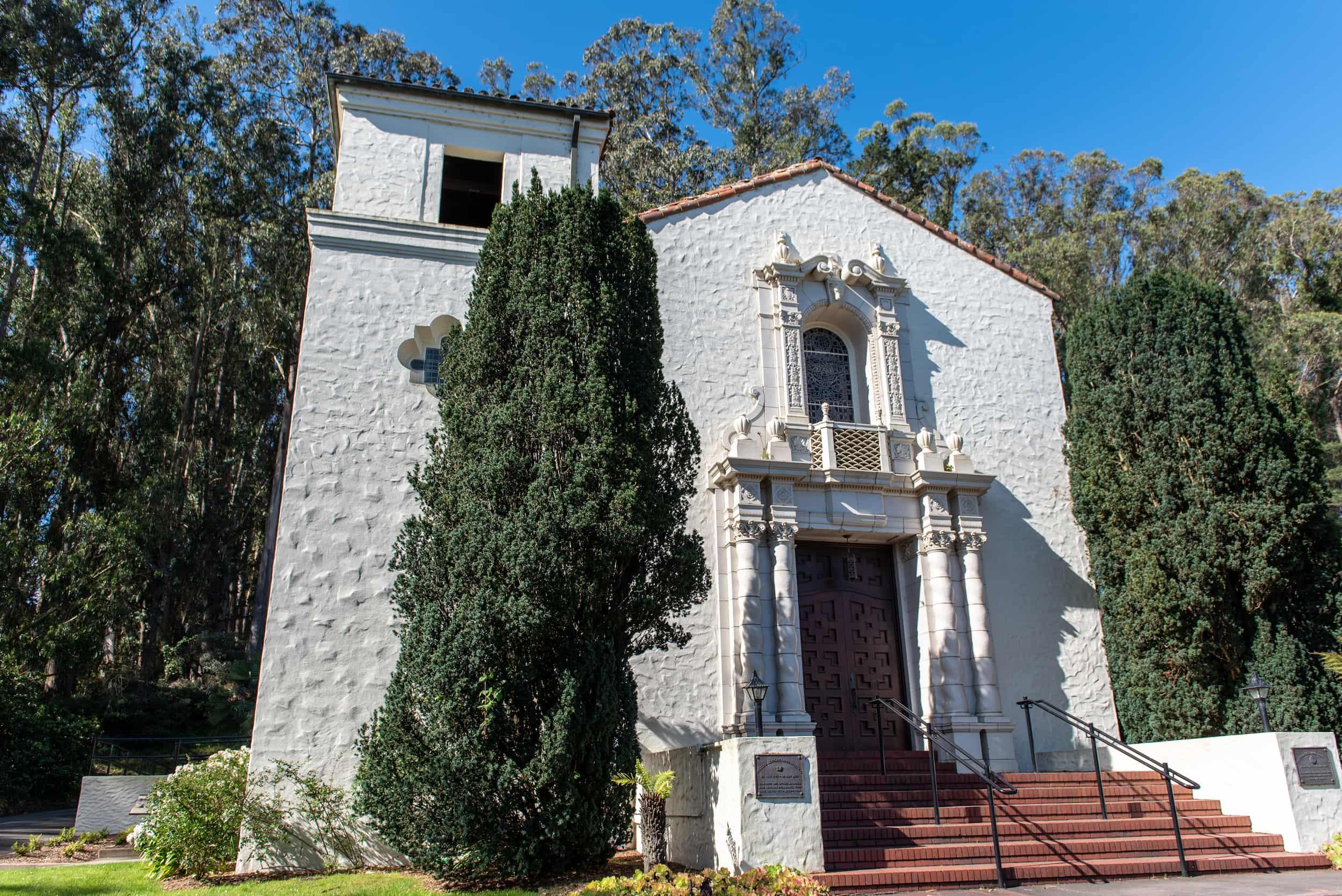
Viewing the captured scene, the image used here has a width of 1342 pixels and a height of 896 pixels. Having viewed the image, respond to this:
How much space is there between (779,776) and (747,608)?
129 inches

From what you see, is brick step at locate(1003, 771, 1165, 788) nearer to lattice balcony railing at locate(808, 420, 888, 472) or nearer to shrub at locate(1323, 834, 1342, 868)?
shrub at locate(1323, 834, 1342, 868)

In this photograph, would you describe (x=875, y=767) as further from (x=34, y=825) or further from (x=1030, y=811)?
(x=34, y=825)

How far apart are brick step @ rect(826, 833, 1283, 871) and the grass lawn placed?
2.98 m

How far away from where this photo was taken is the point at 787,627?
10.6 metres

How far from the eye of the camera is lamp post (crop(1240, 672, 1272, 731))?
930cm

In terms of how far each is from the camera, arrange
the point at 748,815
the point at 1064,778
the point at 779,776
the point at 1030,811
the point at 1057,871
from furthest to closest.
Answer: the point at 1064,778
the point at 1030,811
the point at 1057,871
the point at 779,776
the point at 748,815

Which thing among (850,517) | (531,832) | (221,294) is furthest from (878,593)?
(221,294)

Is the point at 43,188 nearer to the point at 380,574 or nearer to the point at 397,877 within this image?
the point at 380,574

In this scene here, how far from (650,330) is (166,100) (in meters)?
21.3

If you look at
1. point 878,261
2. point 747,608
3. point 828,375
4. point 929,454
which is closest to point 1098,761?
point 929,454

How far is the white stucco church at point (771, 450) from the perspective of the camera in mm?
10195

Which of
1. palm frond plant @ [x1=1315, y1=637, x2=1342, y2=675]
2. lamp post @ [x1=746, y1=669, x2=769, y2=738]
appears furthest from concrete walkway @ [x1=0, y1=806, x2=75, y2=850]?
palm frond plant @ [x1=1315, y1=637, x2=1342, y2=675]

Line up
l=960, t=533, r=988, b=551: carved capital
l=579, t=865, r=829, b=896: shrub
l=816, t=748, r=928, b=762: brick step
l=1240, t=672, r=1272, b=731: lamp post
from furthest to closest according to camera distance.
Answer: l=960, t=533, r=988, b=551: carved capital < l=816, t=748, r=928, b=762: brick step < l=1240, t=672, r=1272, b=731: lamp post < l=579, t=865, r=829, b=896: shrub

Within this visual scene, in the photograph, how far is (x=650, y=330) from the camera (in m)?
9.07
